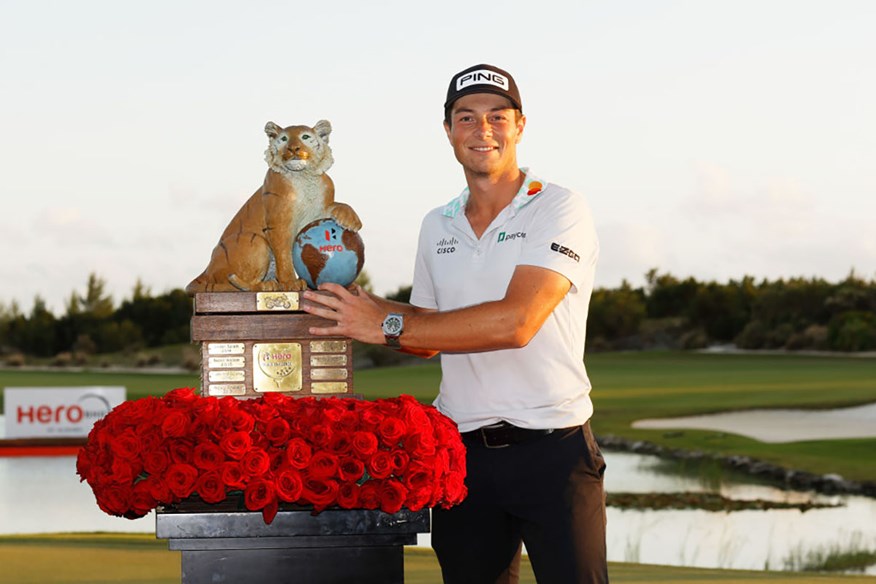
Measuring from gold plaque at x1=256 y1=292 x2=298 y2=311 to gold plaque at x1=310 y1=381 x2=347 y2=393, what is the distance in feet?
0.76

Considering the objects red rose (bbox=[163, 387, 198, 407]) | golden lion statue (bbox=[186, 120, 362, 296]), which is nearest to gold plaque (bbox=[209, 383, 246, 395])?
red rose (bbox=[163, 387, 198, 407])

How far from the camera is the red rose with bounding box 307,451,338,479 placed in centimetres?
291

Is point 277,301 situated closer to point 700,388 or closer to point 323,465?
point 323,465

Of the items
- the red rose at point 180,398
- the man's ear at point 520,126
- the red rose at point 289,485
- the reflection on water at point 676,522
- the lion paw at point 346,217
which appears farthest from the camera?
the reflection on water at point 676,522

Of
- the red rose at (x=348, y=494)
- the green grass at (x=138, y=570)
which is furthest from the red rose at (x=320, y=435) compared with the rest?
the green grass at (x=138, y=570)

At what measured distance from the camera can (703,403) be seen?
24.1 meters

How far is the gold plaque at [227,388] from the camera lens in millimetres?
3379

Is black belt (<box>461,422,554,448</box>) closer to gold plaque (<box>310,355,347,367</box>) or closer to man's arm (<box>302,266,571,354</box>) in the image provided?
man's arm (<box>302,266,571,354</box>)

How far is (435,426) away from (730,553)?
9.40 meters

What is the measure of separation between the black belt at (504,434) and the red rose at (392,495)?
398 mm

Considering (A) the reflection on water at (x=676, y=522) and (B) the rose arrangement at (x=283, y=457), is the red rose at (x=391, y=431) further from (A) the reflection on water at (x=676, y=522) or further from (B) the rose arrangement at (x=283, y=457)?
(A) the reflection on water at (x=676, y=522)

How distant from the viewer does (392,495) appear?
2.93 m

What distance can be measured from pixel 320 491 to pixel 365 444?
16cm

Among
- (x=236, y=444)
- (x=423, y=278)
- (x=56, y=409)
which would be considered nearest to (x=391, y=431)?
(x=236, y=444)
